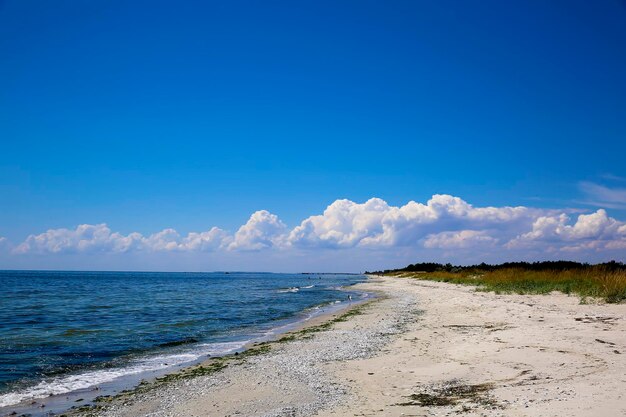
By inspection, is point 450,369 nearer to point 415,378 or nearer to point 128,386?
point 415,378

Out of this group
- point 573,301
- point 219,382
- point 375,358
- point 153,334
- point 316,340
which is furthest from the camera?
point 573,301

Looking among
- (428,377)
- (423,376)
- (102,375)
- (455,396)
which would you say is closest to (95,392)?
(102,375)

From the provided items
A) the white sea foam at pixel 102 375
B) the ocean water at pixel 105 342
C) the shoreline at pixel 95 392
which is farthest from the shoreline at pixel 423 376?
the ocean water at pixel 105 342

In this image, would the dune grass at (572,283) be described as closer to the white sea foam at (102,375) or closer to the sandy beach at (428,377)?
the sandy beach at (428,377)

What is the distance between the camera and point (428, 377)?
9.86m

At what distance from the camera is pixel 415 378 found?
32.5 ft

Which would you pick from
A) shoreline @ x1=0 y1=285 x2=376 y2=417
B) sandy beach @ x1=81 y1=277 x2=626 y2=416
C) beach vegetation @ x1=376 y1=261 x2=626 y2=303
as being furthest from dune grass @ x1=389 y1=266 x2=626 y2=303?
shoreline @ x1=0 y1=285 x2=376 y2=417

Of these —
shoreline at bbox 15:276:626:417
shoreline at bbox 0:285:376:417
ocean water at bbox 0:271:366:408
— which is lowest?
ocean water at bbox 0:271:366:408

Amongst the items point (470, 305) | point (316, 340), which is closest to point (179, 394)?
point (316, 340)

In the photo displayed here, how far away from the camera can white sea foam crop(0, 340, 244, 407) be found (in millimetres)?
10980

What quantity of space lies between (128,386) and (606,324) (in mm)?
15244

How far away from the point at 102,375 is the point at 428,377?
963 cm

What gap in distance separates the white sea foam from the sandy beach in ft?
7.34

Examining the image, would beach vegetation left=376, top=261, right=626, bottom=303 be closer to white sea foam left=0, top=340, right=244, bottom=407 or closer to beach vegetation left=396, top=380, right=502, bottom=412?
beach vegetation left=396, top=380, right=502, bottom=412
